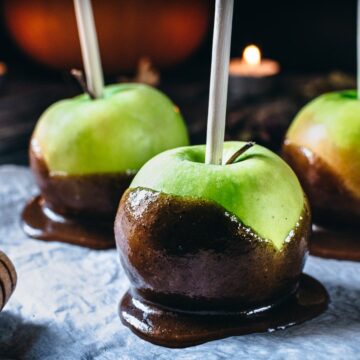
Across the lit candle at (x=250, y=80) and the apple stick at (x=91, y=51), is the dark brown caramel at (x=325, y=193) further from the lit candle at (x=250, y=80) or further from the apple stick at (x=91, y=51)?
the lit candle at (x=250, y=80)

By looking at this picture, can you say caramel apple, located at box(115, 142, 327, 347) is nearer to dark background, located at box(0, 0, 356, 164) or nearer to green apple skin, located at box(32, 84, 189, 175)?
green apple skin, located at box(32, 84, 189, 175)

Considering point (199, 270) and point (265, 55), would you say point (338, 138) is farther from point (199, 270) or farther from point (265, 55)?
point (265, 55)

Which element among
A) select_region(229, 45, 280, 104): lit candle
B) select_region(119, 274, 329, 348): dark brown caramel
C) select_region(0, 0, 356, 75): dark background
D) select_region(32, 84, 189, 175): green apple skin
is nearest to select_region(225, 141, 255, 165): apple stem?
select_region(119, 274, 329, 348): dark brown caramel

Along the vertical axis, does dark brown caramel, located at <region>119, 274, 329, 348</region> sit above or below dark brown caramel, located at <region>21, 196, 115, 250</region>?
above

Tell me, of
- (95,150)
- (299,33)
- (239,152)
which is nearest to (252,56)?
(299,33)

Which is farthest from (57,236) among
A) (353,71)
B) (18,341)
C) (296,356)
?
(353,71)

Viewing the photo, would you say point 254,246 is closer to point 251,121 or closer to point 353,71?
point 251,121
